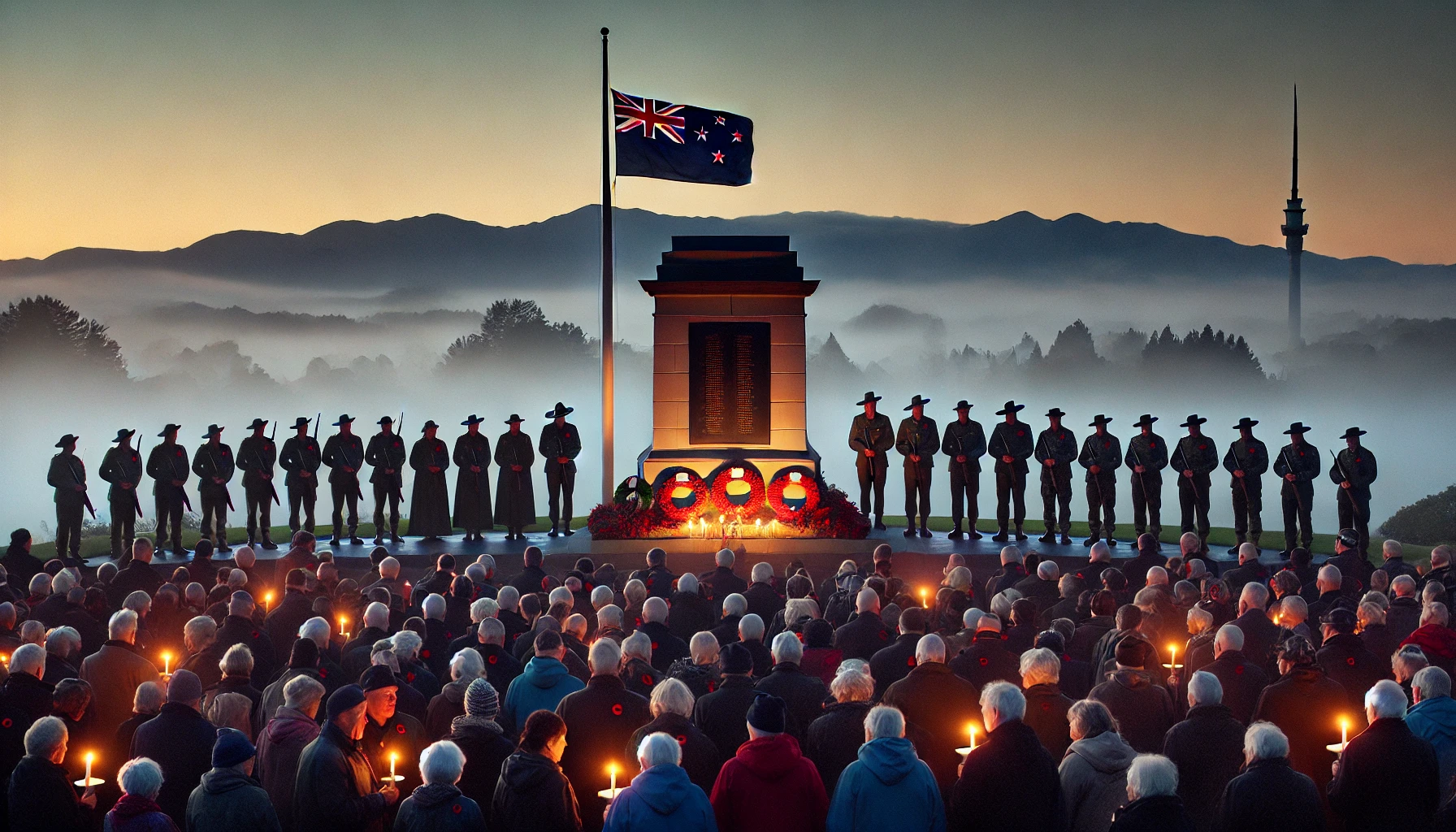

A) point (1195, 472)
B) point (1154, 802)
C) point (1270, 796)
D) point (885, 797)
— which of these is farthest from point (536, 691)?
point (1195, 472)

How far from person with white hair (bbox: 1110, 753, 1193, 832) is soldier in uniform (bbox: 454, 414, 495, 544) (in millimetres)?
14964

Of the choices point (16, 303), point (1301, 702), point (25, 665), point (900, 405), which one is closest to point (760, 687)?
point (1301, 702)

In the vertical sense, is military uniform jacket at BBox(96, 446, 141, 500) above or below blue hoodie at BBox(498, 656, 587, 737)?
above

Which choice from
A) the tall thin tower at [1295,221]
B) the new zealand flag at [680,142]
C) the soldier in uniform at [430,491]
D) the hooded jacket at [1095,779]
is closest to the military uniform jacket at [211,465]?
the soldier in uniform at [430,491]

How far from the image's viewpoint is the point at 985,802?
19.4ft

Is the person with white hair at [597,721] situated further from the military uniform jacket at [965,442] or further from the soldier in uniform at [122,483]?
the soldier in uniform at [122,483]

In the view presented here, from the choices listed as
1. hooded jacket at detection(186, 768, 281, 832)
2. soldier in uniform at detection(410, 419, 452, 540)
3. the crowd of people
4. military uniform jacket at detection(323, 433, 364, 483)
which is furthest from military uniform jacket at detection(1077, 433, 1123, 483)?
hooded jacket at detection(186, 768, 281, 832)

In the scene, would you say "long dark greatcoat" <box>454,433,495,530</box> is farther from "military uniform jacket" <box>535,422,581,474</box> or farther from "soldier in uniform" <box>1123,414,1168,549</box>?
"soldier in uniform" <box>1123,414,1168,549</box>

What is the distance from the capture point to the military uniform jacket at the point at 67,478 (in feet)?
59.1

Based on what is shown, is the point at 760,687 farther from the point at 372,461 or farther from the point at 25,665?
the point at 372,461

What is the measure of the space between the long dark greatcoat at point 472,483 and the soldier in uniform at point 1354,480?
40.6 ft

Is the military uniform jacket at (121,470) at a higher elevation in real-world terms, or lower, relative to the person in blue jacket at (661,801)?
higher

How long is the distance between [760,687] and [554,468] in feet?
41.9

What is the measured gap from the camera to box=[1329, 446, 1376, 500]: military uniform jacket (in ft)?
57.3
